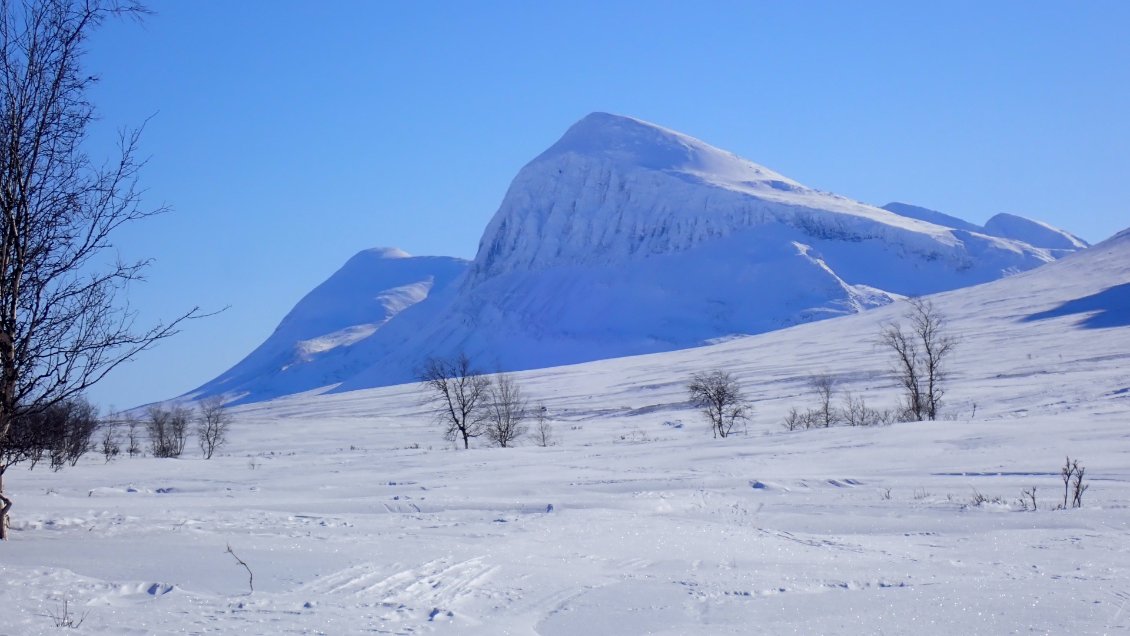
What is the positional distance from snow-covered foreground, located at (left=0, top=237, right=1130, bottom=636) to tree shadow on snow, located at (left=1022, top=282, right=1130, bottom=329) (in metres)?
60.3

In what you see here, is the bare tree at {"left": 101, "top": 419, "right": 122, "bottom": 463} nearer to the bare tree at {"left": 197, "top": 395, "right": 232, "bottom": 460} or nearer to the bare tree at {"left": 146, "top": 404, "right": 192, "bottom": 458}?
the bare tree at {"left": 146, "top": 404, "right": 192, "bottom": 458}

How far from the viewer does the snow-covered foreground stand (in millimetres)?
6750

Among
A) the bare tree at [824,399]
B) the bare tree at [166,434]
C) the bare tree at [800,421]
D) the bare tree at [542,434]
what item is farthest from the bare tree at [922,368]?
the bare tree at [166,434]

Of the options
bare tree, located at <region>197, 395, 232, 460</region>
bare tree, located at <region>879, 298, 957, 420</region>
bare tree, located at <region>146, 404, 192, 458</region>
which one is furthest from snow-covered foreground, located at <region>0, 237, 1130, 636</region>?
bare tree, located at <region>197, 395, 232, 460</region>

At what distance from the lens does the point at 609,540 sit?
399 inches

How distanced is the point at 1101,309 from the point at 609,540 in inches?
3590

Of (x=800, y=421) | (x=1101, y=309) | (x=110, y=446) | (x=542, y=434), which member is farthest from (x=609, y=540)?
(x=1101, y=309)

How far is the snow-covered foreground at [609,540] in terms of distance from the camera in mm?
6750

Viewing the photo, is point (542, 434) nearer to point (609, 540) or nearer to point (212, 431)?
point (212, 431)

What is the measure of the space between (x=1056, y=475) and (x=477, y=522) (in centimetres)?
1083

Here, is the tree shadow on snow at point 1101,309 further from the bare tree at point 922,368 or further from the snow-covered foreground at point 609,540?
the snow-covered foreground at point 609,540

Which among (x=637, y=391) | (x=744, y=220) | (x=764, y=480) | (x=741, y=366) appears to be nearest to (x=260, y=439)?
(x=637, y=391)

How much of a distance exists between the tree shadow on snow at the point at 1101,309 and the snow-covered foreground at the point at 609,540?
6034cm

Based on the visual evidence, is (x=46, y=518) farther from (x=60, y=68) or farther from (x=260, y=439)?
(x=260, y=439)
